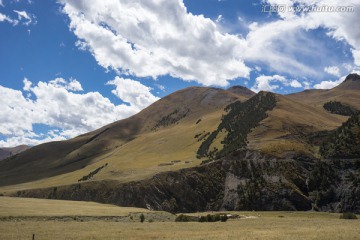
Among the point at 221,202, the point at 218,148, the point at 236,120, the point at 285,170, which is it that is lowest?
the point at 221,202

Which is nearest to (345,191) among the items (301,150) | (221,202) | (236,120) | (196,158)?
(301,150)

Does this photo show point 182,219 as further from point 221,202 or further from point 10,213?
point 221,202

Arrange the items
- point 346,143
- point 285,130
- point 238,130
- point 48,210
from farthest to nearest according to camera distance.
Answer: point 238,130 < point 285,130 < point 346,143 < point 48,210

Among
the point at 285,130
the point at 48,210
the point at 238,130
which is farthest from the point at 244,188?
the point at 238,130

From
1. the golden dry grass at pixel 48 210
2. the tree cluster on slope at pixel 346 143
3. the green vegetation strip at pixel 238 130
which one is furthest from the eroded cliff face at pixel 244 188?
the golden dry grass at pixel 48 210

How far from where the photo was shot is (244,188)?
354 feet

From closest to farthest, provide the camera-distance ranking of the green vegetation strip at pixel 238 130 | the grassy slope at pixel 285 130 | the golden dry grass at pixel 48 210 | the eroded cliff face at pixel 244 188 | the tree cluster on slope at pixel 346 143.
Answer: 1. the golden dry grass at pixel 48 210
2. the eroded cliff face at pixel 244 188
3. the tree cluster on slope at pixel 346 143
4. the grassy slope at pixel 285 130
5. the green vegetation strip at pixel 238 130

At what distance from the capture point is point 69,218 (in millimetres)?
65000

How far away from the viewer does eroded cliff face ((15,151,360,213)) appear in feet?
322

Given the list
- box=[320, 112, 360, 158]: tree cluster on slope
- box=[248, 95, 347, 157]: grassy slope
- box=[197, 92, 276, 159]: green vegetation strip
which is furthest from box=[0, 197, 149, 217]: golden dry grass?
box=[197, 92, 276, 159]: green vegetation strip

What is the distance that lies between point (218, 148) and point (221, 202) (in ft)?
Answer: 173

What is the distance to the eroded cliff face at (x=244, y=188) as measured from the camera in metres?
98.2

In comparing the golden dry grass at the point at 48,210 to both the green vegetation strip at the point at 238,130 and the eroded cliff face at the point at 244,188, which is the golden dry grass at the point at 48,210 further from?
the green vegetation strip at the point at 238,130

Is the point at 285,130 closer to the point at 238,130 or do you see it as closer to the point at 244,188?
the point at 238,130
